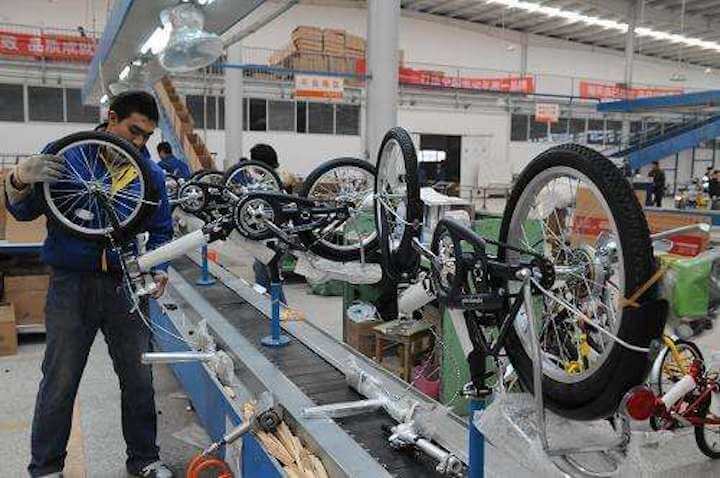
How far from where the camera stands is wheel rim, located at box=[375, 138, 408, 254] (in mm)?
2203

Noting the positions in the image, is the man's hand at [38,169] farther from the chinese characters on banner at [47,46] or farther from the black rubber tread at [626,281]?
the chinese characters on banner at [47,46]

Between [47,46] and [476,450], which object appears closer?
[476,450]

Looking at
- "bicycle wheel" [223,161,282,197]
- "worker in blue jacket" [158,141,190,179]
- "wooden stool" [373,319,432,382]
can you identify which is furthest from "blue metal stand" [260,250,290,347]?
"worker in blue jacket" [158,141,190,179]

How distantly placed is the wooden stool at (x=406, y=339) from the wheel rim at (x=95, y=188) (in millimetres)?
1962

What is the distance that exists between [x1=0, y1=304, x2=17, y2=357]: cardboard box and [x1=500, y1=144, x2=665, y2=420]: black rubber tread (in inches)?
166

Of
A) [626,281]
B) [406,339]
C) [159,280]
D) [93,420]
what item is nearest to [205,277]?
[93,420]

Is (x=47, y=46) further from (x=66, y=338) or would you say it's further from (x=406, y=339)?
(x=66, y=338)

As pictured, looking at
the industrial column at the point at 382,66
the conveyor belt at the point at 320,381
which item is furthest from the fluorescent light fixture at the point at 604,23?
the conveyor belt at the point at 320,381

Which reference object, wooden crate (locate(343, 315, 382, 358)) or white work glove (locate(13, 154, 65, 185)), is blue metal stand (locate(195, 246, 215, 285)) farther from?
white work glove (locate(13, 154, 65, 185))

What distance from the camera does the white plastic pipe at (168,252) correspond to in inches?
89.2

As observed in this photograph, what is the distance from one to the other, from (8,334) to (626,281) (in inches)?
176

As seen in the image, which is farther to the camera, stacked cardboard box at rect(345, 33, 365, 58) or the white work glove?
stacked cardboard box at rect(345, 33, 365, 58)

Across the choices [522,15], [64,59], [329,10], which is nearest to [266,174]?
[64,59]

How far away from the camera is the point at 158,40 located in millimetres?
3467
